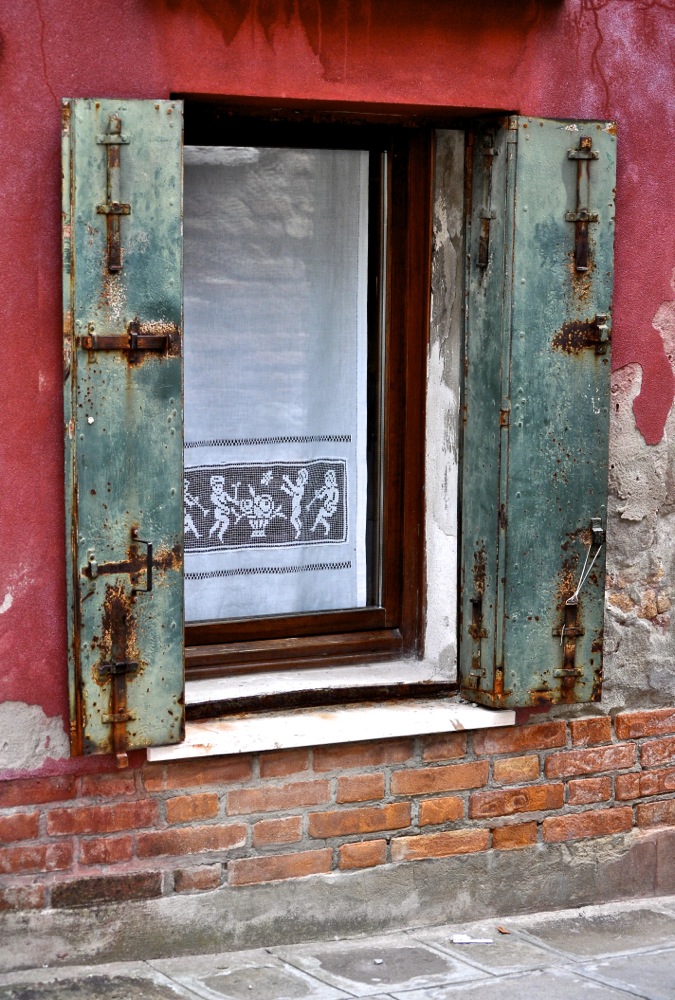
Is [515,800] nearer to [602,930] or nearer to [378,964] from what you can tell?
[602,930]

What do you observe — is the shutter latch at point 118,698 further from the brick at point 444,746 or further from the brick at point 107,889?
the brick at point 444,746

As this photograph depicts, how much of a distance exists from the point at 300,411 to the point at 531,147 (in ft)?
3.24

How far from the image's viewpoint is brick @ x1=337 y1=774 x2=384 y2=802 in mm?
3805

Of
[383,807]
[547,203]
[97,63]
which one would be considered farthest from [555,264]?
[383,807]

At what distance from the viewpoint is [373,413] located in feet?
13.2

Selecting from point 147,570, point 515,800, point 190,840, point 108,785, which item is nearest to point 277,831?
point 190,840

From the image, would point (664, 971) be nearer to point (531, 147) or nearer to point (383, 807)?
point (383, 807)

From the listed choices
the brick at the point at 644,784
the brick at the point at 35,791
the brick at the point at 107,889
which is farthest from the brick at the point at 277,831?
the brick at the point at 644,784

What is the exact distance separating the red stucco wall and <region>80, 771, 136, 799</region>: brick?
57 millimetres

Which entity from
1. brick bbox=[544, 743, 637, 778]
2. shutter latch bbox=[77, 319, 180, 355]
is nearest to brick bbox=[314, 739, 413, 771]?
brick bbox=[544, 743, 637, 778]

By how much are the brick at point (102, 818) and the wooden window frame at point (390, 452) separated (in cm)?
43

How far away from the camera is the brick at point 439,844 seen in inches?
153

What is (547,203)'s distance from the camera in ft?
12.2

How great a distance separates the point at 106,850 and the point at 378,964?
2.67 feet
